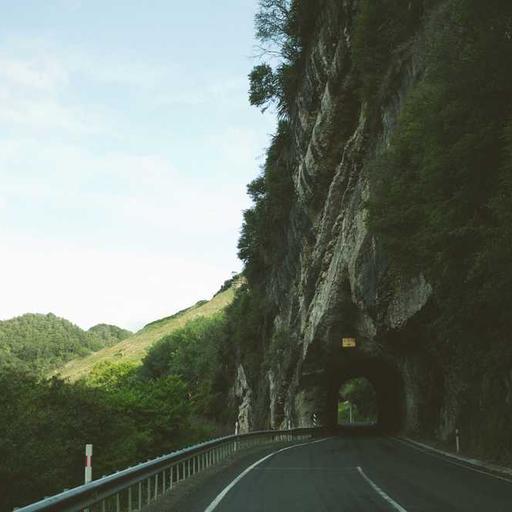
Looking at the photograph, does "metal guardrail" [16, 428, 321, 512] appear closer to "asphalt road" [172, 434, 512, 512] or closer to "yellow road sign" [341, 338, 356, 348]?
"asphalt road" [172, 434, 512, 512]

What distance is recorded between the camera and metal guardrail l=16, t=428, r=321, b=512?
6.77 metres

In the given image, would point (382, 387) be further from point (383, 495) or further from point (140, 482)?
point (140, 482)

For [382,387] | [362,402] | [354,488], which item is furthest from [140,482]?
[362,402]

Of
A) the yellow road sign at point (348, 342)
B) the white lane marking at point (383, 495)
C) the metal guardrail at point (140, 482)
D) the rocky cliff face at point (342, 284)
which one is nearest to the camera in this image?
the metal guardrail at point (140, 482)

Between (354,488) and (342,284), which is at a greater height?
(342,284)

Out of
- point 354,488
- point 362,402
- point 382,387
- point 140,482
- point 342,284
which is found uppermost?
point 342,284

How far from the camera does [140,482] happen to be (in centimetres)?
1061

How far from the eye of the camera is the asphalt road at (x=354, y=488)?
9.80 metres

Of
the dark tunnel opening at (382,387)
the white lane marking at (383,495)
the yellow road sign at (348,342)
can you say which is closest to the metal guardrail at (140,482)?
the white lane marking at (383,495)

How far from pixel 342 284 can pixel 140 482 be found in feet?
90.7

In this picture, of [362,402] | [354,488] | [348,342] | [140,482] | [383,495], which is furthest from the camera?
[362,402]

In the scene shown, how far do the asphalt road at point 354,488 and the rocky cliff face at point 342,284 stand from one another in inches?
306

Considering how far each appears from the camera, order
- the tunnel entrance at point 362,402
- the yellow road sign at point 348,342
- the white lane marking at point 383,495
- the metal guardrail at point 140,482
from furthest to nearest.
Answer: the tunnel entrance at point 362,402 → the yellow road sign at point 348,342 → the white lane marking at point 383,495 → the metal guardrail at point 140,482

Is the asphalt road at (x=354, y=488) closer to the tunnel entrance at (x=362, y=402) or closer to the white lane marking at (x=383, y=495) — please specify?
the white lane marking at (x=383, y=495)
